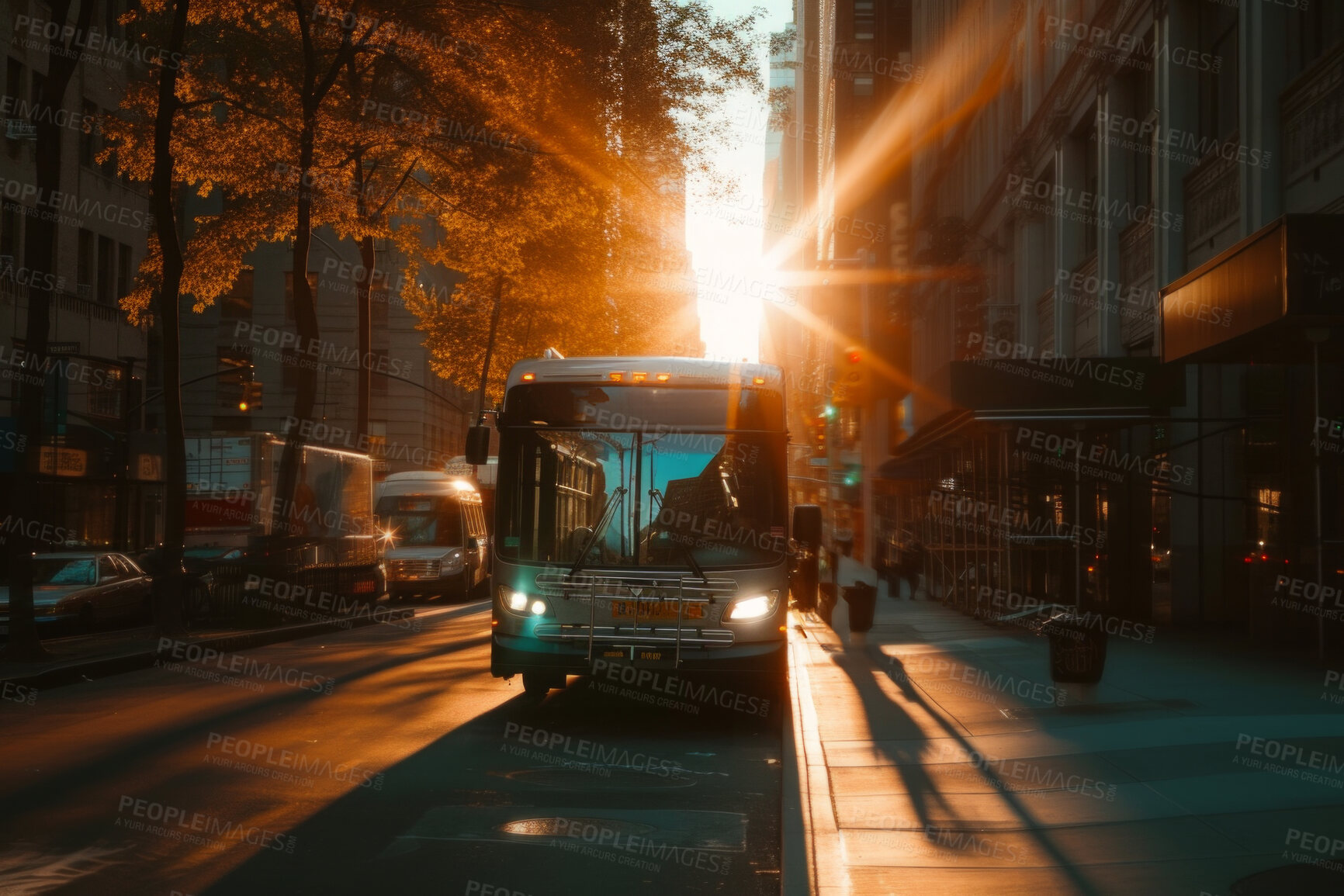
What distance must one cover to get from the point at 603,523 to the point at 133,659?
776cm

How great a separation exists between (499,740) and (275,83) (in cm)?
1964

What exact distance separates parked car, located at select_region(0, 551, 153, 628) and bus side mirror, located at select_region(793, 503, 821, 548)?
48.3 ft

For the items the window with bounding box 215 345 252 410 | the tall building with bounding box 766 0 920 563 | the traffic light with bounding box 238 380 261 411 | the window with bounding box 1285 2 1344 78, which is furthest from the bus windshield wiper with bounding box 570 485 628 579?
the window with bounding box 215 345 252 410

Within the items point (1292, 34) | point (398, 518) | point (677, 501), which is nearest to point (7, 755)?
point (677, 501)

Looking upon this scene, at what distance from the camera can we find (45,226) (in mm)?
16594

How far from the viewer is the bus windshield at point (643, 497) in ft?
39.8

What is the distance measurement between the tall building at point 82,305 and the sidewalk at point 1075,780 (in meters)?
26.2

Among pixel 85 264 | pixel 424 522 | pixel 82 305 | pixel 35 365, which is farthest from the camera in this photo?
pixel 85 264

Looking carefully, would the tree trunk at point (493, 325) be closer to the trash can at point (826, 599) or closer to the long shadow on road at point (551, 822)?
the trash can at point (826, 599)

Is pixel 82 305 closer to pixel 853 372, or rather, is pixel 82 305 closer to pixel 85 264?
pixel 85 264

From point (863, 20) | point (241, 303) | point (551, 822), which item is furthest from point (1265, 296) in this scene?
point (863, 20)

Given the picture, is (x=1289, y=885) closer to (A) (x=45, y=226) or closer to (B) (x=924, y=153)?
(A) (x=45, y=226)

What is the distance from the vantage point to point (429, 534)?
35.9m

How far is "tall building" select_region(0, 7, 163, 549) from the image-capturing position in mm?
35656
